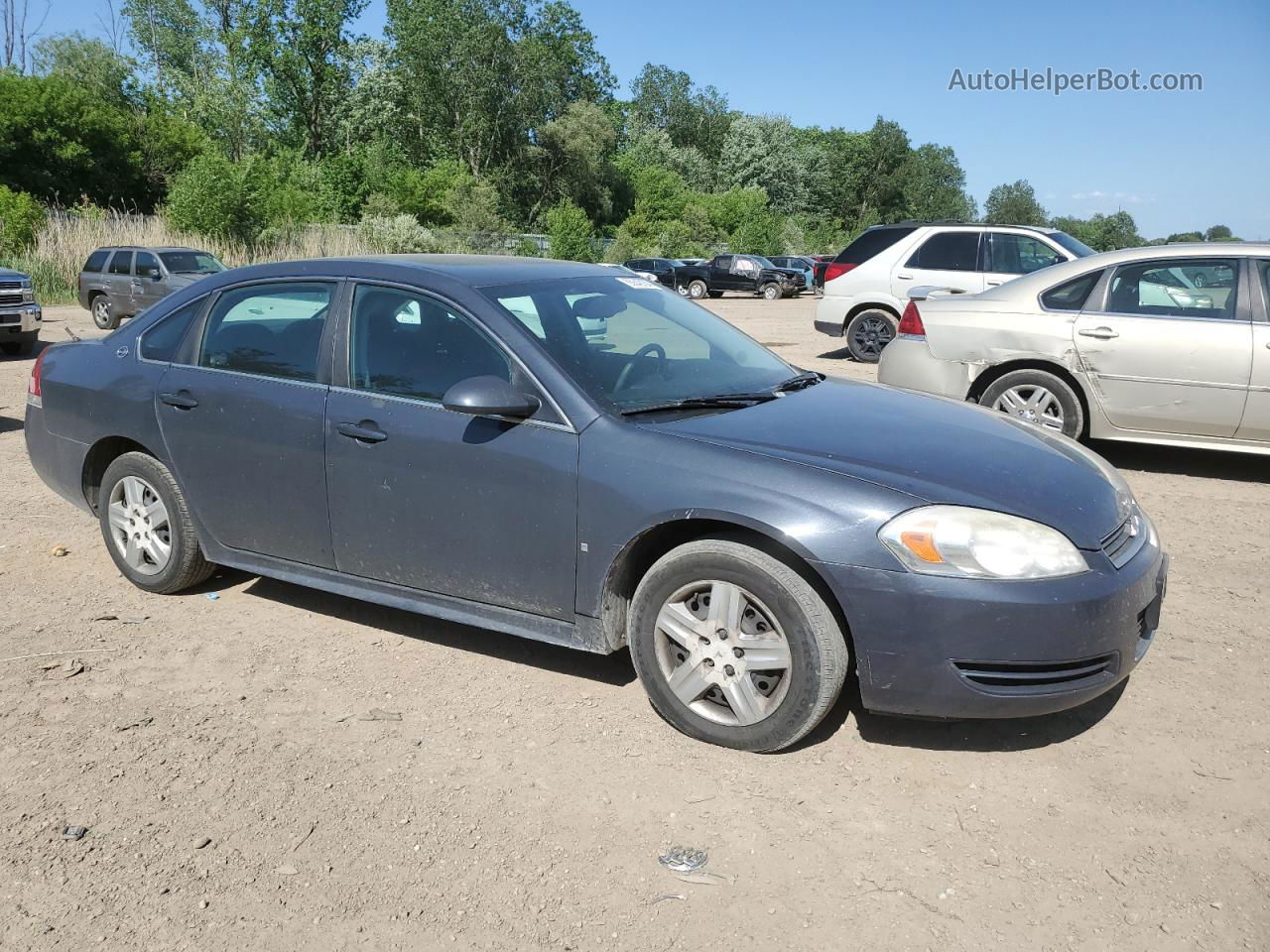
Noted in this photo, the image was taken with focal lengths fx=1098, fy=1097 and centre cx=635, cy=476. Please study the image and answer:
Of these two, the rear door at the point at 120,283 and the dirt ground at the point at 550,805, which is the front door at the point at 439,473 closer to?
the dirt ground at the point at 550,805

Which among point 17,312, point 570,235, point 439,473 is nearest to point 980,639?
point 439,473

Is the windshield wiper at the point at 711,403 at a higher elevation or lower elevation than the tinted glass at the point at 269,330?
lower

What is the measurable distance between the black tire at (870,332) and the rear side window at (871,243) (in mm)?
729

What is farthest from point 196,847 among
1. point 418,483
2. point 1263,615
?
point 1263,615

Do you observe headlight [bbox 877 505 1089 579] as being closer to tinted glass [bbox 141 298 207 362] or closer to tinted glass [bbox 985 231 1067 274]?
tinted glass [bbox 141 298 207 362]

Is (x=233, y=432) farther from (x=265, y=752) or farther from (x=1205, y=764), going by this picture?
(x=1205, y=764)

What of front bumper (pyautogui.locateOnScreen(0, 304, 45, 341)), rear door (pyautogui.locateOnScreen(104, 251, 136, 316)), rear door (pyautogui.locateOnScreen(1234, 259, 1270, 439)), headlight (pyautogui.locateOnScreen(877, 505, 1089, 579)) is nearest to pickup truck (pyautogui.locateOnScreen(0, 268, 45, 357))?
front bumper (pyautogui.locateOnScreen(0, 304, 45, 341))

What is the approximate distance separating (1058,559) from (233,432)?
3255 millimetres

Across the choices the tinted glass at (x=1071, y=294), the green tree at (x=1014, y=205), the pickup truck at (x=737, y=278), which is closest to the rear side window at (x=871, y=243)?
the tinted glass at (x=1071, y=294)

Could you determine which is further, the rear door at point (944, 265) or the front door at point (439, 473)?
the rear door at point (944, 265)

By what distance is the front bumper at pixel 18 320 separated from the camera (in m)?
15.3

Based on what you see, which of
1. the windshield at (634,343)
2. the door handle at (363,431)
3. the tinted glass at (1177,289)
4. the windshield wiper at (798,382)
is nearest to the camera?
the windshield at (634,343)

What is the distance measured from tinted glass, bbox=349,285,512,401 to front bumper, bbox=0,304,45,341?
1337 cm

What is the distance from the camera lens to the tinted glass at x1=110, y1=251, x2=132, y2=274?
21734 millimetres
